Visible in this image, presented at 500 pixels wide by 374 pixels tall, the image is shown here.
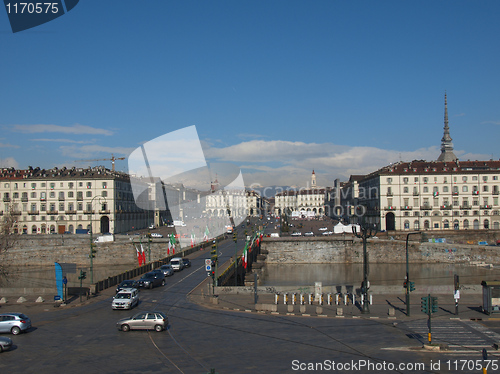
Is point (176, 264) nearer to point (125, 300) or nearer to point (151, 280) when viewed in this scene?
point (151, 280)

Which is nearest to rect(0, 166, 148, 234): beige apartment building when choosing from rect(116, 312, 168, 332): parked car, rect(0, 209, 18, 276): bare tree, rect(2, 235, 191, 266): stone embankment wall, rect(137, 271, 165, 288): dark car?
rect(2, 235, 191, 266): stone embankment wall

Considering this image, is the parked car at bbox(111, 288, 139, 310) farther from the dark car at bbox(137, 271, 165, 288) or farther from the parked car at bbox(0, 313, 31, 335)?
the dark car at bbox(137, 271, 165, 288)

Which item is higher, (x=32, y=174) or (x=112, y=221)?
(x=32, y=174)

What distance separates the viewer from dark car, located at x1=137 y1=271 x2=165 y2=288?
39.1 metres

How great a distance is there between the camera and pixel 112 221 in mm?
97500

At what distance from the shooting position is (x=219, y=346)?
20.5 meters

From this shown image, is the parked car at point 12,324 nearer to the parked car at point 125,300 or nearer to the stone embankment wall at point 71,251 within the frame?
the parked car at point 125,300

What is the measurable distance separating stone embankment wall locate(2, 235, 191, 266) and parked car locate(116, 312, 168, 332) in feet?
179

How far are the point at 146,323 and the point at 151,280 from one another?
16.2m

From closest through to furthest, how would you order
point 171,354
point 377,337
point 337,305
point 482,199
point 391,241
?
1. point 171,354
2. point 377,337
3. point 337,305
4. point 391,241
5. point 482,199

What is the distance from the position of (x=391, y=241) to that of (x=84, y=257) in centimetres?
5331

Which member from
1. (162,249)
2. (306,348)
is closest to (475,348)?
(306,348)

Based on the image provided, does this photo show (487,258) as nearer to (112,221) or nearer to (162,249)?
(162,249)

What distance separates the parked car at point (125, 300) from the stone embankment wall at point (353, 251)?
49573 millimetres
